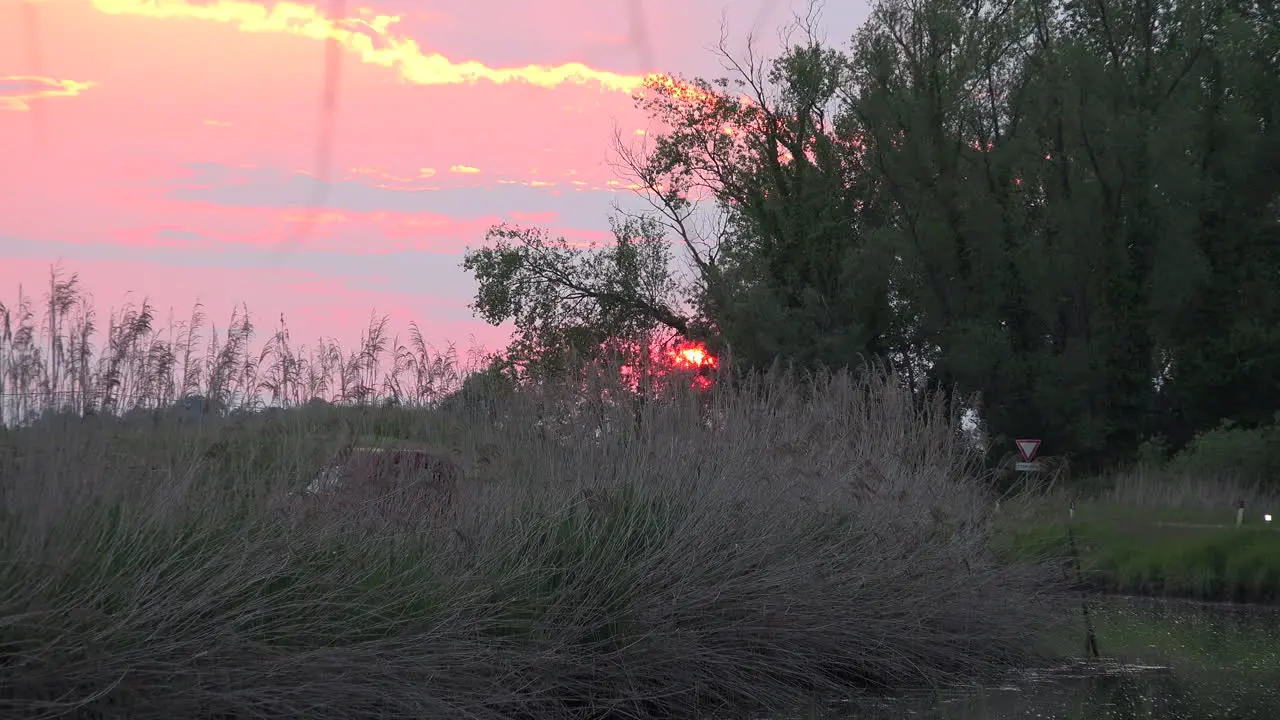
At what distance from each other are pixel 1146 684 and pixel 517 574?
6520 mm

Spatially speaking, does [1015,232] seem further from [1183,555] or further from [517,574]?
[517,574]

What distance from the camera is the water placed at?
1121cm

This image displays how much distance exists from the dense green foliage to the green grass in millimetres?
8482

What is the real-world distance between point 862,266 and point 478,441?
32651mm

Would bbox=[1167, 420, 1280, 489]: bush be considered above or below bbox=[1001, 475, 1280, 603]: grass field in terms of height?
above

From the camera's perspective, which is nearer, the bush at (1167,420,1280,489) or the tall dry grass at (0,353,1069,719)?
the tall dry grass at (0,353,1069,719)

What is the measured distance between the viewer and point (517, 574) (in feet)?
31.0

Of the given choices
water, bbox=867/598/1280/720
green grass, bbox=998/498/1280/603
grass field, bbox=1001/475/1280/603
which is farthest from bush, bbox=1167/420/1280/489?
water, bbox=867/598/1280/720

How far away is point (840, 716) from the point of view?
10.7 m

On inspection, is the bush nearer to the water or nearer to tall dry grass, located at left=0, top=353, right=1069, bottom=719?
the water

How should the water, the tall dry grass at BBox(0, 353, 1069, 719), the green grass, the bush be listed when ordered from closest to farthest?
the tall dry grass at BBox(0, 353, 1069, 719)
the water
the green grass
the bush

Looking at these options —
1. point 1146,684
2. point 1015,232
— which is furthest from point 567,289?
point 1146,684

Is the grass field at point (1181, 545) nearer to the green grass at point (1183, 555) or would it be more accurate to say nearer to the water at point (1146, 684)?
the green grass at point (1183, 555)

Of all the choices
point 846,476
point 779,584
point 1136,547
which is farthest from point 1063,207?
point 779,584
